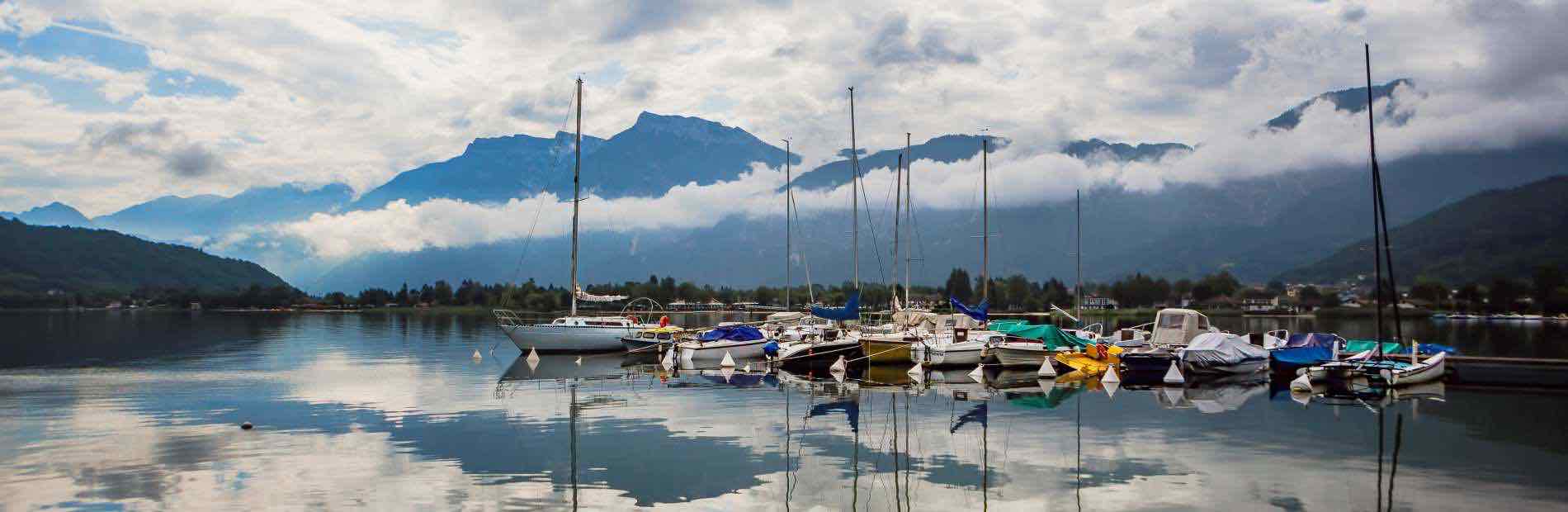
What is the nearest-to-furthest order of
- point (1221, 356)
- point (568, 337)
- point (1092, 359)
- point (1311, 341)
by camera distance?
point (1221, 356) < point (1092, 359) < point (1311, 341) < point (568, 337)

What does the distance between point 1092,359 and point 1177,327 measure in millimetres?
5852

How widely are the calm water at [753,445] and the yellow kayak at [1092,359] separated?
216 inches

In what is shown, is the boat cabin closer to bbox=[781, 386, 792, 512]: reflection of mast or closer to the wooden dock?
the wooden dock

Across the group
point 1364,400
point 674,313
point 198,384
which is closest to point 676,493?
point 1364,400

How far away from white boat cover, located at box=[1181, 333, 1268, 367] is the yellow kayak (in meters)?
3.30

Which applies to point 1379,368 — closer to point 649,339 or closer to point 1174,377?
point 1174,377

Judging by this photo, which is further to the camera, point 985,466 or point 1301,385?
point 1301,385

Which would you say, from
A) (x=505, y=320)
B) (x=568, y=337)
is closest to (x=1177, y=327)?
(x=568, y=337)

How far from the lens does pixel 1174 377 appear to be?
39.8m

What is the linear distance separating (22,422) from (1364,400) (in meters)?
40.0

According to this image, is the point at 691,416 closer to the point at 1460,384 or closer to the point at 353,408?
the point at 353,408

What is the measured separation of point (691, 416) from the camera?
28.9 m

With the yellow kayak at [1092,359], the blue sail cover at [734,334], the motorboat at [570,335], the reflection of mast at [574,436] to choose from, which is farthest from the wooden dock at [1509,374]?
the motorboat at [570,335]

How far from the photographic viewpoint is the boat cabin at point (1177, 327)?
48.0 m
